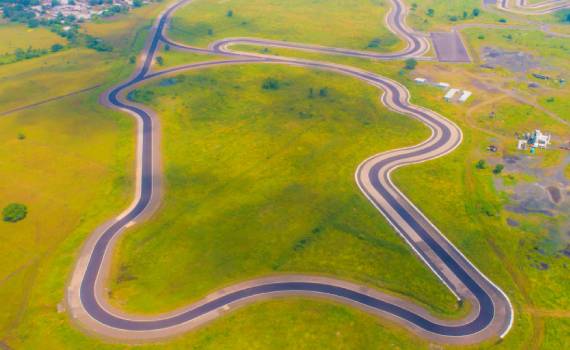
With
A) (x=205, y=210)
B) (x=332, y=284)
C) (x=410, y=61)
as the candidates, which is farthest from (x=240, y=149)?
(x=410, y=61)

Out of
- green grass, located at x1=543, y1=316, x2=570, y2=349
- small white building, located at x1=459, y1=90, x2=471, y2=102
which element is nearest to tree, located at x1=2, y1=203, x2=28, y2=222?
green grass, located at x1=543, y1=316, x2=570, y2=349

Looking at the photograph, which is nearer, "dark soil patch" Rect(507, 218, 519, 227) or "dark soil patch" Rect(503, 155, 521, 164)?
"dark soil patch" Rect(507, 218, 519, 227)

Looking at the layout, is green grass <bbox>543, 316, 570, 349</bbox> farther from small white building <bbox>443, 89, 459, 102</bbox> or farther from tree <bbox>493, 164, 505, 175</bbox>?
small white building <bbox>443, 89, 459, 102</bbox>

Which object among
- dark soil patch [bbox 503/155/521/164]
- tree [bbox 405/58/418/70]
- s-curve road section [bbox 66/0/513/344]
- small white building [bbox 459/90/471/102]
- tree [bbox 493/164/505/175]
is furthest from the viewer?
tree [bbox 405/58/418/70]

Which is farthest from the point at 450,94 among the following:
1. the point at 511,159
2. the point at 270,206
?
the point at 270,206

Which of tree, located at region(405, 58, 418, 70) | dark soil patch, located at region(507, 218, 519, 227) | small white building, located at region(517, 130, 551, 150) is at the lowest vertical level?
dark soil patch, located at region(507, 218, 519, 227)

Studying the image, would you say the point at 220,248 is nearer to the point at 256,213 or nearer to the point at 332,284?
the point at 256,213
